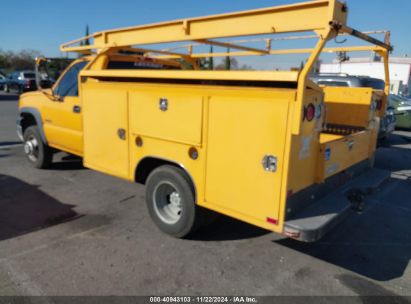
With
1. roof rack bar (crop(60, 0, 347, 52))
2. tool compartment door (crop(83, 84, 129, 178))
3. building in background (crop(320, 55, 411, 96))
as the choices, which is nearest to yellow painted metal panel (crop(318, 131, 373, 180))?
roof rack bar (crop(60, 0, 347, 52))

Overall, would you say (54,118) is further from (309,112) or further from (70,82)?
(309,112)

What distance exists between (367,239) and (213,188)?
2.21 m

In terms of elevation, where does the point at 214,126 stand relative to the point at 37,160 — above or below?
above

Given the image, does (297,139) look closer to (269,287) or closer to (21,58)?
(269,287)

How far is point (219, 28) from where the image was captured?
137 inches

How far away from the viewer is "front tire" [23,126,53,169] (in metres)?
6.43

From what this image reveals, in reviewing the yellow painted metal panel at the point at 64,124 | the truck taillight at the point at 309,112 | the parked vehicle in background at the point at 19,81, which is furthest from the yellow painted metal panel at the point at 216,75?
→ the parked vehicle in background at the point at 19,81

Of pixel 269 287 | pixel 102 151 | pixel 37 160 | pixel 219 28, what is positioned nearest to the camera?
pixel 269 287

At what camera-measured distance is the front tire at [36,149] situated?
21.1ft

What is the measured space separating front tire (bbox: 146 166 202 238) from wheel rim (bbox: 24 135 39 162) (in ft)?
11.4

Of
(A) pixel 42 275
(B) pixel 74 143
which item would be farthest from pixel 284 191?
(B) pixel 74 143

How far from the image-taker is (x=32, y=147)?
6691 mm

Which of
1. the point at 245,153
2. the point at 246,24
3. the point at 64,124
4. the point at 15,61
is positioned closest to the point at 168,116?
the point at 245,153

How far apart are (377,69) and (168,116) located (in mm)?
35189
